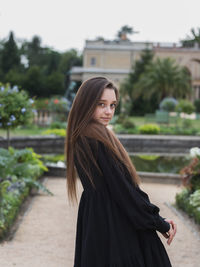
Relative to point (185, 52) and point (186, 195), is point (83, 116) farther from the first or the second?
point (185, 52)

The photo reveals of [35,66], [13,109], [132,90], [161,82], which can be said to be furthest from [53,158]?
[35,66]

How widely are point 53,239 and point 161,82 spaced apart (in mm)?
31698

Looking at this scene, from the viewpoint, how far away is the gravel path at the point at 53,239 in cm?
412

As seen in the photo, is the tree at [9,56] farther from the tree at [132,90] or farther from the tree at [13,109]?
the tree at [13,109]

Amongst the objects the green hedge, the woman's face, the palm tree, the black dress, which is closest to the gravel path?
the green hedge

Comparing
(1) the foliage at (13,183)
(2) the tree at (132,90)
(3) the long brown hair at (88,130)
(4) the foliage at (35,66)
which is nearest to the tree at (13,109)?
(1) the foliage at (13,183)

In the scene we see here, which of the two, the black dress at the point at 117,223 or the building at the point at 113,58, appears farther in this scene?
the building at the point at 113,58

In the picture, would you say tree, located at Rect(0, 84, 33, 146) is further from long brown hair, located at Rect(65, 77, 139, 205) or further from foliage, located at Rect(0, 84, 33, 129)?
long brown hair, located at Rect(65, 77, 139, 205)

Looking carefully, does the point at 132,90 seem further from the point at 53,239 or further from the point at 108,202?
the point at 108,202

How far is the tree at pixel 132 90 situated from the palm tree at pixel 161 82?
0.50 metres

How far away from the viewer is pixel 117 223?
85.4 inches

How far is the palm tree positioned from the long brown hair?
32024 mm

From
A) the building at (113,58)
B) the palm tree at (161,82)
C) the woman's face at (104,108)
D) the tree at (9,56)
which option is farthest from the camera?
the building at (113,58)

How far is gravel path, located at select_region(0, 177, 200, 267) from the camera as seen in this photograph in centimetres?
412
